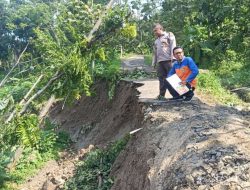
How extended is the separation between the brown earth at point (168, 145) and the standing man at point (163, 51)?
637 millimetres

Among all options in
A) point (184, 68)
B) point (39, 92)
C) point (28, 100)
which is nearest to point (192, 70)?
point (184, 68)

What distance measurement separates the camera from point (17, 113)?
692cm

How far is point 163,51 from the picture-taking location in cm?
858

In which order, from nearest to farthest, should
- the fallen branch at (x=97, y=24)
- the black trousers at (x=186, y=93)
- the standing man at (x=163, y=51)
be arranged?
the fallen branch at (x=97, y=24), the black trousers at (x=186, y=93), the standing man at (x=163, y=51)

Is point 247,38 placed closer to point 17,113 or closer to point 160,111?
point 160,111

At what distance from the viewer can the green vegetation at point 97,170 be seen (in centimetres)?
865

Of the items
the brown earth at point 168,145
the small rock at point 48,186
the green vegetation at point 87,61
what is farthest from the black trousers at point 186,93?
the small rock at point 48,186

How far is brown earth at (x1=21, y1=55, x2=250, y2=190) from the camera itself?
4793 millimetres

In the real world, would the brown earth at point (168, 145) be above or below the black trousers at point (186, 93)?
below

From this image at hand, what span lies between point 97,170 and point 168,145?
3.24 m

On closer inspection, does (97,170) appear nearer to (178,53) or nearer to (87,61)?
(87,61)

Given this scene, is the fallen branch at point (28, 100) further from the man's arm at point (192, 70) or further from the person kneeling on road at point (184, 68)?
the man's arm at point (192, 70)

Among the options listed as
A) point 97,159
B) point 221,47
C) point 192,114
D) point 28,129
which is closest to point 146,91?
point 97,159

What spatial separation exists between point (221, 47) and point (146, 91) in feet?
20.0
